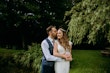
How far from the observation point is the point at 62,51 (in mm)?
6965

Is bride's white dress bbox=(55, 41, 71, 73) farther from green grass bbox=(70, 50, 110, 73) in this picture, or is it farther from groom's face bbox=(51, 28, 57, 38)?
green grass bbox=(70, 50, 110, 73)

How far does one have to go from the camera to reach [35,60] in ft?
52.5

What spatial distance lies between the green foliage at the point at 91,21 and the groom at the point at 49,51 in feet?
13.7

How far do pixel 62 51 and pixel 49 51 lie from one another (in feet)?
0.87

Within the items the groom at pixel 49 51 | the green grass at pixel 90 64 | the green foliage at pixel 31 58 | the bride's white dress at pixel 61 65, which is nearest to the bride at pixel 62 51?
the bride's white dress at pixel 61 65

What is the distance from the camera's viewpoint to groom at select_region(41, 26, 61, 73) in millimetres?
6859

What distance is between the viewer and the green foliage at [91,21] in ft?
36.2

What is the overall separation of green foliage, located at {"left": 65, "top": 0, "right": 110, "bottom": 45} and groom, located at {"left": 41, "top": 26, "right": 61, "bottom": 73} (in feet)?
13.7

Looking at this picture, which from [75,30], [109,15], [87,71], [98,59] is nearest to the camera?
[109,15]

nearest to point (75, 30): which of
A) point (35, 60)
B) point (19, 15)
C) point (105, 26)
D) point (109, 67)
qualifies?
point (105, 26)

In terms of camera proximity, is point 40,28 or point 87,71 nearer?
point 87,71

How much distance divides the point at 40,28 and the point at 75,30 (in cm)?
975

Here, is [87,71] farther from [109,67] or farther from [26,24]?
[26,24]

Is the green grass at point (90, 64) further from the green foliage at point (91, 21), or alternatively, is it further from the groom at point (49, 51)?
the groom at point (49, 51)
